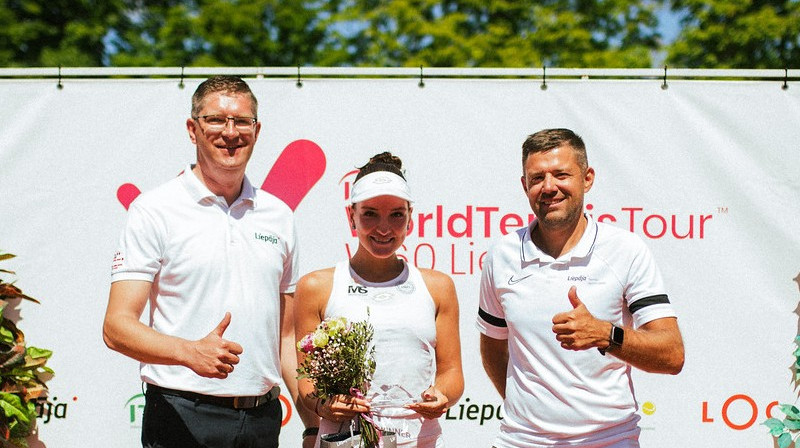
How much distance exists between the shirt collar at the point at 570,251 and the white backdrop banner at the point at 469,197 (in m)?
1.37

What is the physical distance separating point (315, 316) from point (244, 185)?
61 centimetres

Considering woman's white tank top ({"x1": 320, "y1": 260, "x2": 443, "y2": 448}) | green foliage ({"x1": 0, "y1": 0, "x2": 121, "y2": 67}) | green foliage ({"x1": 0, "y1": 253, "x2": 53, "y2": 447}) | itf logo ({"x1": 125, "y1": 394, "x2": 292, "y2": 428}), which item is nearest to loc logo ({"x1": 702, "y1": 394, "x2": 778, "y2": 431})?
woman's white tank top ({"x1": 320, "y1": 260, "x2": 443, "y2": 448})

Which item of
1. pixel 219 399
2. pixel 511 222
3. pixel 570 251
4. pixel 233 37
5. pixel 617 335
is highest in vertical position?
pixel 233 37

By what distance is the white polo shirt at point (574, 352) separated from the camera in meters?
2.98

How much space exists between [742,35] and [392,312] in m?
12.7

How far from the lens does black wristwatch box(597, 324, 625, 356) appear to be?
2750mm

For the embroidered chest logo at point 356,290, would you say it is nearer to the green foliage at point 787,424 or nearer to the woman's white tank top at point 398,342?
the woman's white tank top at point 398,342

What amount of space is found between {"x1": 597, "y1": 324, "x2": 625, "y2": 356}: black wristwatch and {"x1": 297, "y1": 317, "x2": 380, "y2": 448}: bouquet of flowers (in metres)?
0.80

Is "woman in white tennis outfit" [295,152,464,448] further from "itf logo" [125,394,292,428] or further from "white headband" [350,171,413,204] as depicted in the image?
"itf logo" [125,394,292,428]

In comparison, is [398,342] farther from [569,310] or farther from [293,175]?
[293,175]

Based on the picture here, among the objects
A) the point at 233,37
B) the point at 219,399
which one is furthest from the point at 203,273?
the point at 233,37

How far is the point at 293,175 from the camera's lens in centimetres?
457

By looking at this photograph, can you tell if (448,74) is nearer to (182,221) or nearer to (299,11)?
(182,221)

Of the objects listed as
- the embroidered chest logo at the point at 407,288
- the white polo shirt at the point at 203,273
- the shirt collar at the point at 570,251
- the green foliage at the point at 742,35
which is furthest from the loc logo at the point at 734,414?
the green foliage at the point at 742,35
